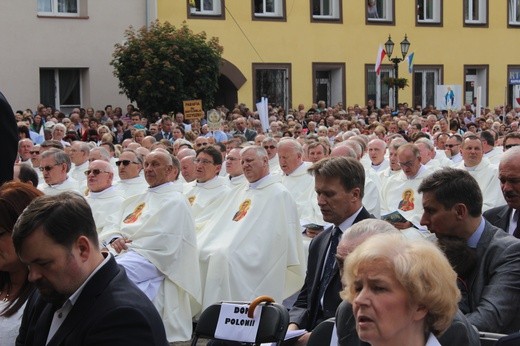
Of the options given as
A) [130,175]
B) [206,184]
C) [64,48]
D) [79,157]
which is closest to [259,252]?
[206,184]

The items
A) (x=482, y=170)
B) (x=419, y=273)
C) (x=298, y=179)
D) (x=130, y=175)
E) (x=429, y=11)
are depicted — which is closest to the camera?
(x=419, y=273)

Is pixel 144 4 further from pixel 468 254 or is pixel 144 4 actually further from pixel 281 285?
pixel 468 254

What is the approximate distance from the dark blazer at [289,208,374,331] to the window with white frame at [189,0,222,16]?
2589 cm

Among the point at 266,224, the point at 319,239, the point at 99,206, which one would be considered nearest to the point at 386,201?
the point at 266,224

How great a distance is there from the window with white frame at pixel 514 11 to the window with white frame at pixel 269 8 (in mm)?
11523

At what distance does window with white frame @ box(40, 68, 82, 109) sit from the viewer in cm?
2886

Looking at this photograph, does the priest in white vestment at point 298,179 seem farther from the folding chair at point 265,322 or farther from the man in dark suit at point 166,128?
the man in dark suit at point 166,128

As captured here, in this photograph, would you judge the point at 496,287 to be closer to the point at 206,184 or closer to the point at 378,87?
the point at 206,184

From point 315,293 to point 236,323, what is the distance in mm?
713

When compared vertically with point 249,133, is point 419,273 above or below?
above

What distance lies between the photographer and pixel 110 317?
12.1 feet

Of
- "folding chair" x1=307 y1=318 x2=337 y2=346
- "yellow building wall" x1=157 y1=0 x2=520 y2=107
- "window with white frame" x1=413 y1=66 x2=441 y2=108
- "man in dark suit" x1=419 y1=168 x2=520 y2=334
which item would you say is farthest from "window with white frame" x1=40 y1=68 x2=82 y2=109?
"folding chair" x1=307 y1=318 x2=337 y2=346

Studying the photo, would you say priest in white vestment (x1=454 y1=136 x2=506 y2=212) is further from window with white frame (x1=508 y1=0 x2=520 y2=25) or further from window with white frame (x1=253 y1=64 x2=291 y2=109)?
window with white frame (x1=508 y1=0 x2=520 y2=25)

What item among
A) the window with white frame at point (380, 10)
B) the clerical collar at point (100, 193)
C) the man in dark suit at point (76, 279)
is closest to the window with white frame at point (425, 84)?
the window with white frame at point (380, 10)
